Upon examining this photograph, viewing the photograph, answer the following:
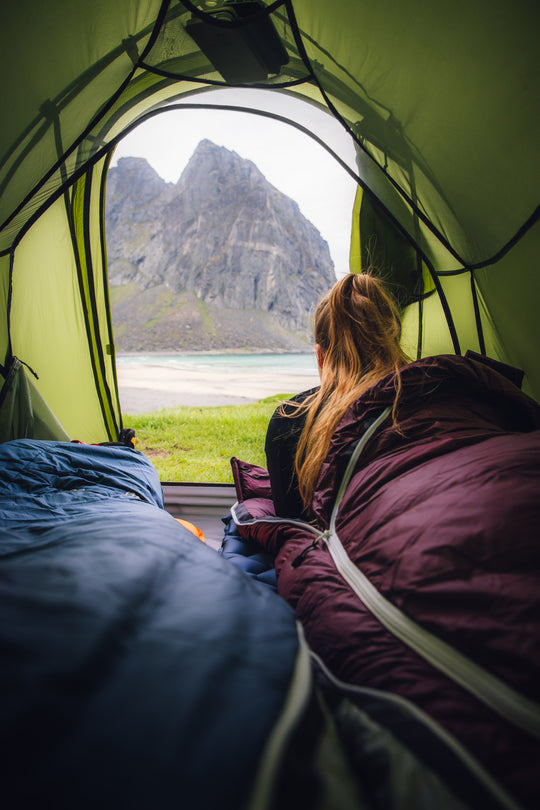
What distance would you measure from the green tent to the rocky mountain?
35.8 meters

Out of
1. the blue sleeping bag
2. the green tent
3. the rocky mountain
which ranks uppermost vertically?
the rocky mountain

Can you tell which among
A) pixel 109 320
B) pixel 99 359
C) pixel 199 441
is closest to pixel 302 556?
pixel 99 359

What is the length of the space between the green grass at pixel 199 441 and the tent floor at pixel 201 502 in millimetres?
436

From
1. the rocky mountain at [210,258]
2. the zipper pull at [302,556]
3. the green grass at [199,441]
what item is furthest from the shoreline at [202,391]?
the rocky mountain at [210,258]

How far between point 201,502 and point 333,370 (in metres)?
1.45

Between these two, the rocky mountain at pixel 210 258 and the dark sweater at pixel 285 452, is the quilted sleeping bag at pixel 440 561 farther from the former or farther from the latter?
the rocky mountain at pixel 210 258

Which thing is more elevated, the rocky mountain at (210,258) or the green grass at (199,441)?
the rocky mountain at (210,258)

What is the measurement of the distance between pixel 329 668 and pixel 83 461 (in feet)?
4.03

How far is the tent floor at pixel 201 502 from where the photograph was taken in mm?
2148

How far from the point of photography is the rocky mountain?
43.8 metres

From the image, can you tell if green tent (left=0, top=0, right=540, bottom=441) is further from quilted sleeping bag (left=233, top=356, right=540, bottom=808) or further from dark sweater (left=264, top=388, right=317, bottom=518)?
dark sweater (left=264, top=388, right=317, bottom=518)

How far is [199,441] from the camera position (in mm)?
4121

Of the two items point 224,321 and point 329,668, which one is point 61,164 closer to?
point 329,668

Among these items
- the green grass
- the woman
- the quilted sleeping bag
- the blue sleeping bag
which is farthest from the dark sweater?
the green grass
